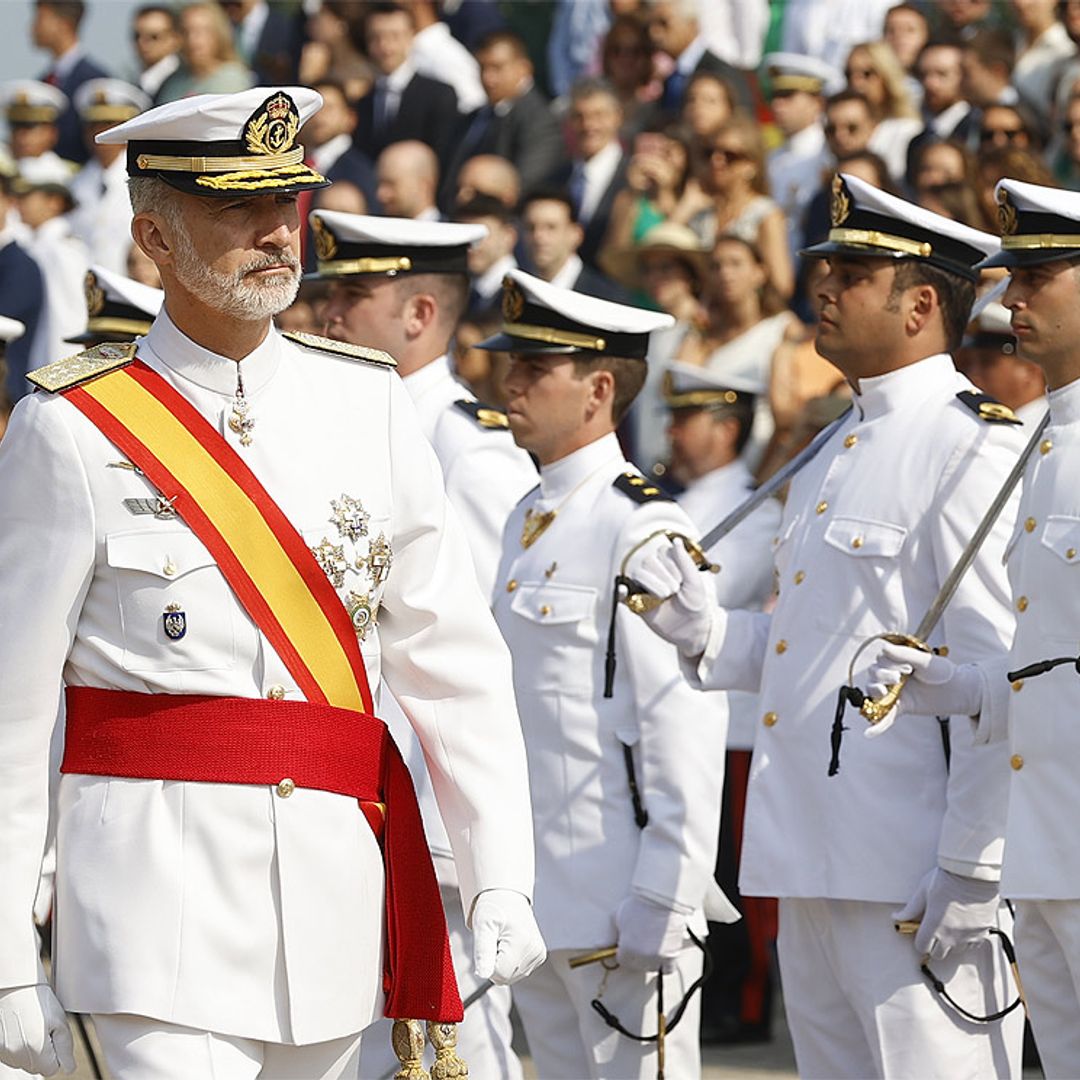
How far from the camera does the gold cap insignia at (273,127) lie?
159 inches

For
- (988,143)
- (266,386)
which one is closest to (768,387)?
(988,143)

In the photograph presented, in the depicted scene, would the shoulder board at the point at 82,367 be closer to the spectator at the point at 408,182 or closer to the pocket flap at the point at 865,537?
the pocket flap at the point at 865,537

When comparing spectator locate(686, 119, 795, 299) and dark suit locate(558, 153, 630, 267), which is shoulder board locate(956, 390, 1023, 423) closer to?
spectator locate(686, 119, 795, 299)

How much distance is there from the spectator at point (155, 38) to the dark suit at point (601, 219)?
4067 millimetres

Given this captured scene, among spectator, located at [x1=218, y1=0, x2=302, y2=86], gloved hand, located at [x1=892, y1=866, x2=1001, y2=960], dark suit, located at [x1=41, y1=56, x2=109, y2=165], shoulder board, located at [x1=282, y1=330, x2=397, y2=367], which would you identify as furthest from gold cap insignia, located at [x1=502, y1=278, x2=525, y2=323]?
dark suit, located at [x1=41, y1=56, x2=109, y2=165]

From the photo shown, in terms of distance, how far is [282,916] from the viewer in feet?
12.9

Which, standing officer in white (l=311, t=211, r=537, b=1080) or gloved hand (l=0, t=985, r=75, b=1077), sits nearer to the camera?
gloved hand (l=0, t=985, r=75, b=1077)

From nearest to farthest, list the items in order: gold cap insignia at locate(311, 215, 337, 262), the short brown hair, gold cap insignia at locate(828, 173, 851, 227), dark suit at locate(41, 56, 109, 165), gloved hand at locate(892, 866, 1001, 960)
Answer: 1. gloved hand at locate(892, 866, 1001, 960)
2. gold cap insignia at locate(828, 173, 851, 227)
3. the short brown hair
4. gold cap insignia at locate(311, 215, 337, 262)
5. dark suit at locate(41, 56, 109, 165)

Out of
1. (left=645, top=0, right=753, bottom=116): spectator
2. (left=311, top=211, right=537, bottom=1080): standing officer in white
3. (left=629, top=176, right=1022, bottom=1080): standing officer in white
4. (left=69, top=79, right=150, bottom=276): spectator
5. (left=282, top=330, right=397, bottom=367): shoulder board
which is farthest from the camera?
(left=645, top=0, right=753, bottom=116): spectator

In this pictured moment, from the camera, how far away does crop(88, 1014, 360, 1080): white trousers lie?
380 centimetres

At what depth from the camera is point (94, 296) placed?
772 centimetres

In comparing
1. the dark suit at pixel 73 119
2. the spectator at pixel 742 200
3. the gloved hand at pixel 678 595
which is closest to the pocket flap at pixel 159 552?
the gloved hand at pixel 678 595

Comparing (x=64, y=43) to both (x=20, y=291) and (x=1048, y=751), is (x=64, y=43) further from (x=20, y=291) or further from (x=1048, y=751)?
(x=1048, y=751)

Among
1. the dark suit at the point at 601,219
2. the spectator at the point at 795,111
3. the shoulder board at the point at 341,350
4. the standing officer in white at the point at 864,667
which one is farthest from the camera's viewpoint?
the dark suit at the point at 601,219
